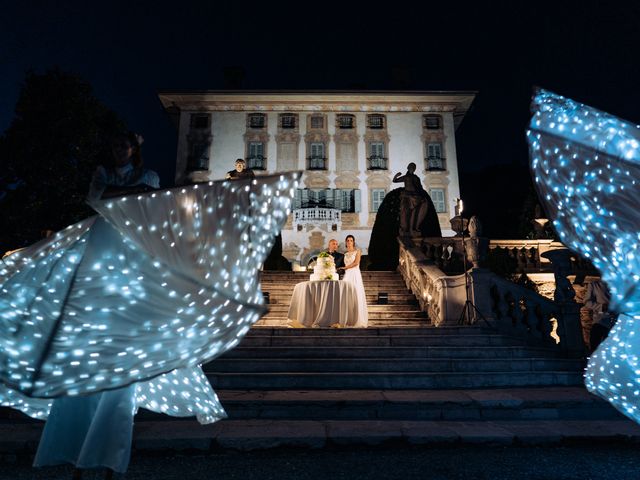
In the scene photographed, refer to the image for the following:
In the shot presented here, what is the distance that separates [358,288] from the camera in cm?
827

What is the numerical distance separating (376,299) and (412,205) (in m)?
3.28

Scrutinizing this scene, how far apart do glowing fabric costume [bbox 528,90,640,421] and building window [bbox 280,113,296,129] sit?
1195 inches

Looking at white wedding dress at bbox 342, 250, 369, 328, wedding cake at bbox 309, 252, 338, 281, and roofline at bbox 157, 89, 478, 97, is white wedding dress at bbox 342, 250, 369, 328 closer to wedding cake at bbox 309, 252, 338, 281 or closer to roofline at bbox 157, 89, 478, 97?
wedding cake at bbox 309, 252, 338, 281

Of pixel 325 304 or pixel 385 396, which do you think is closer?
pixel 385 396

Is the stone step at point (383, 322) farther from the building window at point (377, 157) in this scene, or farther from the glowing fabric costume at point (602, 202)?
the building window at point (377, 157)

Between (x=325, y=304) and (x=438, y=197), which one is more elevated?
(x=438, y=197)

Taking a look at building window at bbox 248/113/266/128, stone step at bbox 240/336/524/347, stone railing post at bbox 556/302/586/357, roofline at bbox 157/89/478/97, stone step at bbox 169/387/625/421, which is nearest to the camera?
stone step at bbox 169/387/625/421

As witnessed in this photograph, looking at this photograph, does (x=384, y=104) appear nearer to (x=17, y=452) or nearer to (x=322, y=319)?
(x=322, y=319)

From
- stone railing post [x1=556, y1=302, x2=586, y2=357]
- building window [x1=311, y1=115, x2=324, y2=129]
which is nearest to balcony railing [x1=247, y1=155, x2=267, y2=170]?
building window [x1=311, y1=115, x2=324, y2=129]

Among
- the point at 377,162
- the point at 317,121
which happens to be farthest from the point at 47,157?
the point at 377,162

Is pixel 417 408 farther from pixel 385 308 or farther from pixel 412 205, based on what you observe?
pixel 412 205

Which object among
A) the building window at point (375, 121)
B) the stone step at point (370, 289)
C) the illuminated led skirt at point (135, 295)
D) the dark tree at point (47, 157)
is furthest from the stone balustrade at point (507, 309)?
the building window at point (375, 121)

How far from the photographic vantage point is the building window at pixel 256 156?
31.0m

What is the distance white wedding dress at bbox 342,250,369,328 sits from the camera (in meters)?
8.00
